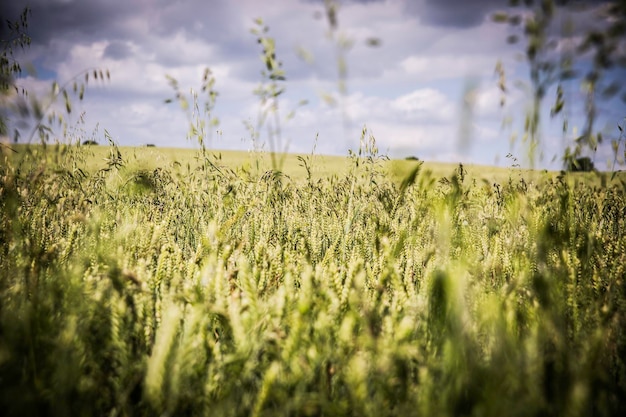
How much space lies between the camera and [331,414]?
109cm

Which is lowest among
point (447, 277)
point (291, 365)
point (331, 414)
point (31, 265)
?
point (331, 414)

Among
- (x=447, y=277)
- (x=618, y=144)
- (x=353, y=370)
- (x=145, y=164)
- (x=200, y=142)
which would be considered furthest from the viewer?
(x=145, y=164)

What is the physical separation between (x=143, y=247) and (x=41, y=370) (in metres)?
0.87

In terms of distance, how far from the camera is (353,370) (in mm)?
1053

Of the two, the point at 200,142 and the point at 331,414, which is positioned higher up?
the point at 200,142

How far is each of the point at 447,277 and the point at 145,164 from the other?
16.6 ft

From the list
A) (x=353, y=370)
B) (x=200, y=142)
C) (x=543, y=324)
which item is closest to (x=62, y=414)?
(x=353, y=370)

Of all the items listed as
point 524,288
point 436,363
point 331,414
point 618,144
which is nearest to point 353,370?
point 331,414

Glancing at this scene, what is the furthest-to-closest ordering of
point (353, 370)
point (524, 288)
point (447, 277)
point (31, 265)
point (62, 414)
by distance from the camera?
point (524, 288)
point (31, 265)
point (447, 277)
point (353, 370)
point (62, 414)

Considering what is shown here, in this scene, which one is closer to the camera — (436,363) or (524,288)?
(436,363)

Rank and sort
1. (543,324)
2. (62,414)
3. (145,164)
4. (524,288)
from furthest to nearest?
(145,164) → (524,288) → (543,324) → (62,414)

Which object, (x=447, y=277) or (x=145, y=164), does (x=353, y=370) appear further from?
(x=145, y=164)

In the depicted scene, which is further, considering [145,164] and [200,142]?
[145,164]

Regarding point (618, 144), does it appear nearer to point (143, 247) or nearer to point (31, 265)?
point (143, 247)
